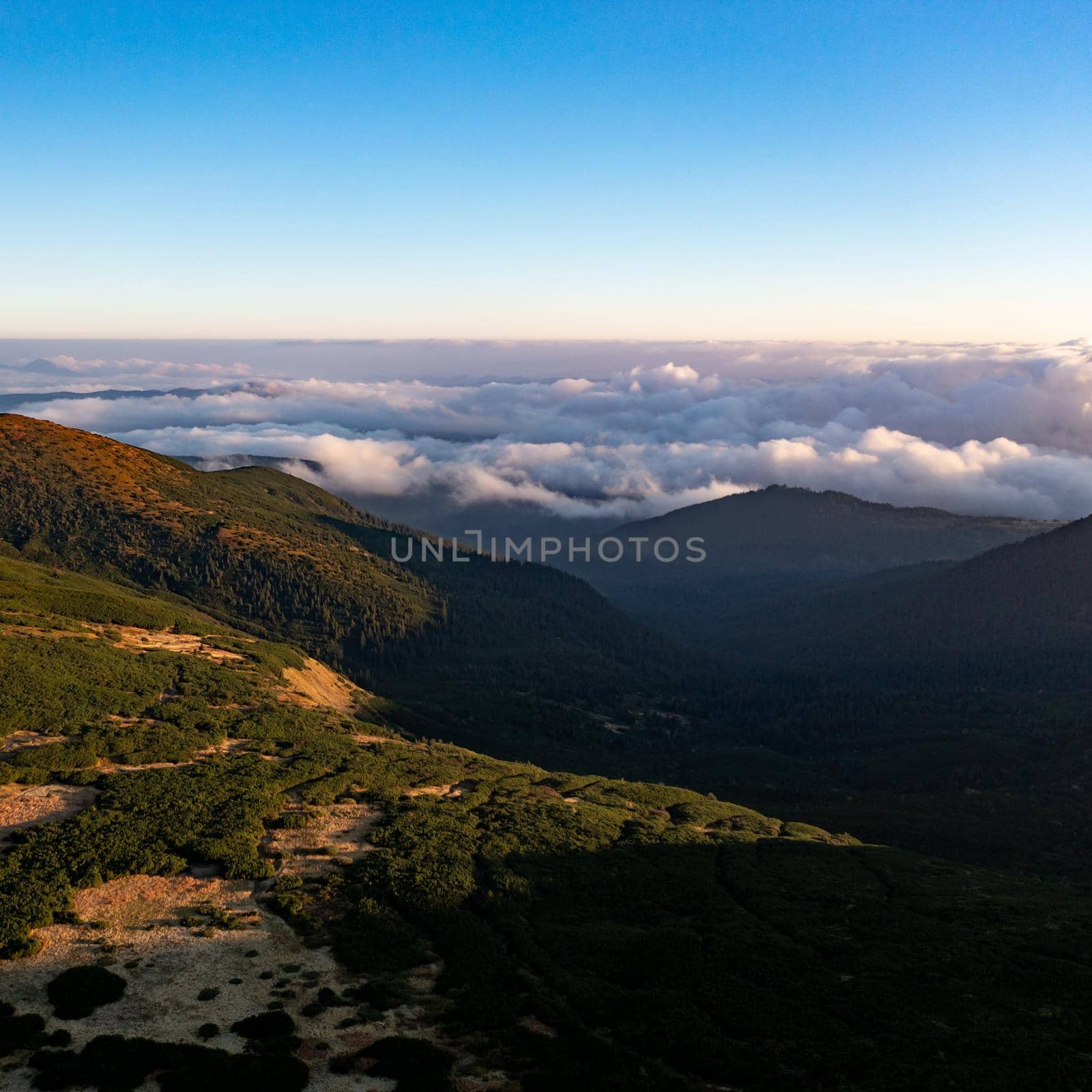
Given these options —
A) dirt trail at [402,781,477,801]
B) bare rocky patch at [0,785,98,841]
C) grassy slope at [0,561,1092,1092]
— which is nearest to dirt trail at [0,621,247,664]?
grassy slope at [0,561,1092,1092]

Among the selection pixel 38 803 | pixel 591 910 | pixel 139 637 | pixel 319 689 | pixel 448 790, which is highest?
pixel 38 803

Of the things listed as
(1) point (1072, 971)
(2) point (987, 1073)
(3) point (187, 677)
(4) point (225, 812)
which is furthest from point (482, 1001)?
(3) point (187, 677)

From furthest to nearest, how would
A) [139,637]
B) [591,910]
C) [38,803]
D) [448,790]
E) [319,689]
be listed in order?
[319,689], [139,637], [448,790], [38,803], [591,910]

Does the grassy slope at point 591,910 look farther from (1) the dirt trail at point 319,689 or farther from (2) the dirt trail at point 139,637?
(1) the dirt trail at point 319,689

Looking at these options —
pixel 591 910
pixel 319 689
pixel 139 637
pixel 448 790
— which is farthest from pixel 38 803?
pixel 319 689

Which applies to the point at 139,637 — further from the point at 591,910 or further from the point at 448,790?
the point at 591,910

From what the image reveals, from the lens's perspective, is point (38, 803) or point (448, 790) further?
point (448, 790)

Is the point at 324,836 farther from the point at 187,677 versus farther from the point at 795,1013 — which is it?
the point at 187,677

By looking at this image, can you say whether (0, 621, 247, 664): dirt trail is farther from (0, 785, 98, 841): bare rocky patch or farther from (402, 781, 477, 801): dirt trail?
(402, 781, 477, 801): dirt trail
